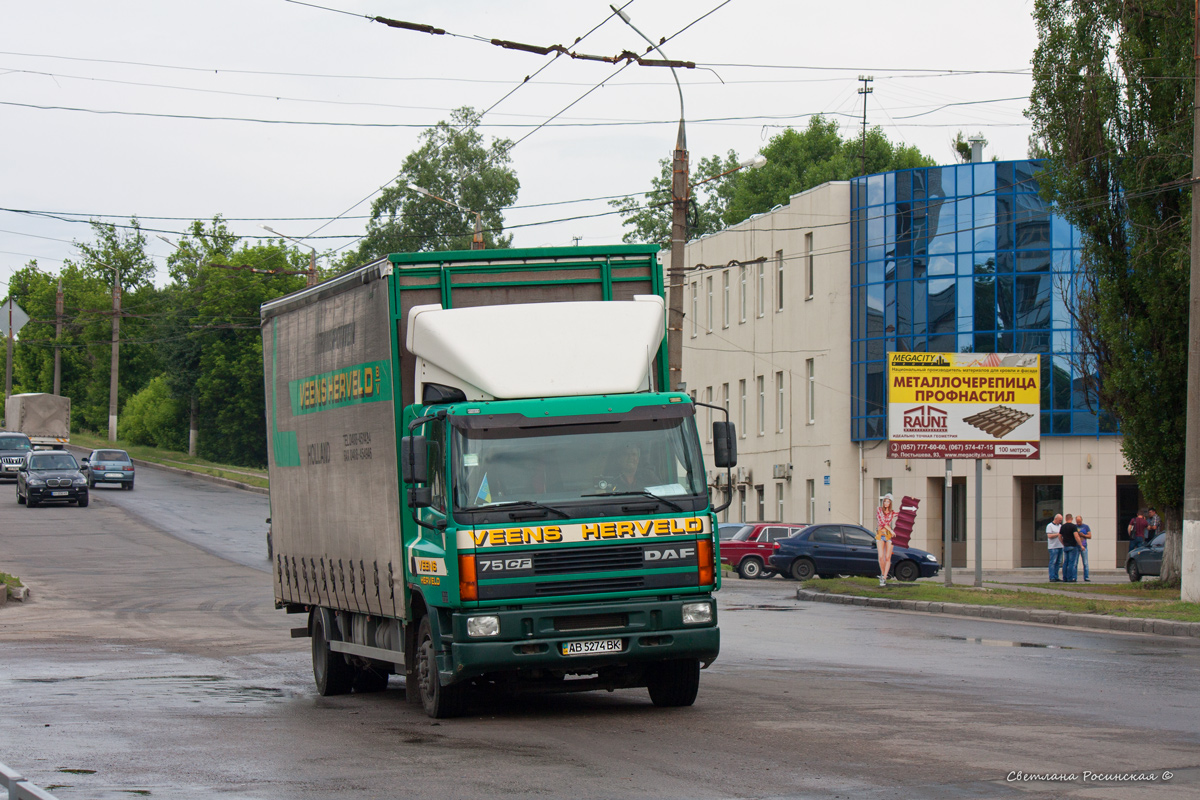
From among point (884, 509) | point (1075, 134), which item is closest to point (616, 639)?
point (884, 509)

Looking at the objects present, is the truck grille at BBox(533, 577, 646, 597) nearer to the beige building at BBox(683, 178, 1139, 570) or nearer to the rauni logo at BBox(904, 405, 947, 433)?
the rauni logo at BBox(904, 405, 947, 433)

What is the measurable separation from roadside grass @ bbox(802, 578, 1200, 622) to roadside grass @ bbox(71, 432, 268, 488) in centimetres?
3236

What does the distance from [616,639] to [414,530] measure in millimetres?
1810

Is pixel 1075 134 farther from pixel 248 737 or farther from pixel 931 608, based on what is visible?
pixel 248 737

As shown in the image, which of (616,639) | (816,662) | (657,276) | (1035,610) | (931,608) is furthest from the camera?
(931,608)

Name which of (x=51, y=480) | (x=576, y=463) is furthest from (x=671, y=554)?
(x=51, y=480)

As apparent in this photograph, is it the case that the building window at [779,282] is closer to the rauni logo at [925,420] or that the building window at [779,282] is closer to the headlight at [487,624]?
the rauni logo at [925,420]

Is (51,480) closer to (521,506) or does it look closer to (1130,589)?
(1130,589)

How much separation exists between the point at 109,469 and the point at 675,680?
163 ft

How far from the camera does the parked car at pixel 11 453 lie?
6144 centimetres

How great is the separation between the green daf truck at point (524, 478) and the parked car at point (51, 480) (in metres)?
39.3

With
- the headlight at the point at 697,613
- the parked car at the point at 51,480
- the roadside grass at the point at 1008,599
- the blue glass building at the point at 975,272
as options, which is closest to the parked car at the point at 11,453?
the parked car at the point at 51,480

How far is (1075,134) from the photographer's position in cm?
3144

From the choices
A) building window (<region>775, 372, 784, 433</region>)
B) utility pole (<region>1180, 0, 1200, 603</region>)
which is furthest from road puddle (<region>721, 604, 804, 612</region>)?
building window (<region>775, 372, 784, 433</region>)
